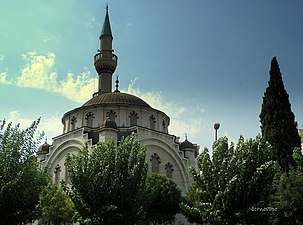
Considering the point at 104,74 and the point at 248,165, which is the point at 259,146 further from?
the point at 104,74

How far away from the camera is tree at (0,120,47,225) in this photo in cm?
1630

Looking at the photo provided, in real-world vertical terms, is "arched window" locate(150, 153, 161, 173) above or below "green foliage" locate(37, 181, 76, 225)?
above

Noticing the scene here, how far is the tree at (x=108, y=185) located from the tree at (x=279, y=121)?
27.7ft

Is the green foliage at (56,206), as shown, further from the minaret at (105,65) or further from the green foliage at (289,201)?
the minaret at (105,65)

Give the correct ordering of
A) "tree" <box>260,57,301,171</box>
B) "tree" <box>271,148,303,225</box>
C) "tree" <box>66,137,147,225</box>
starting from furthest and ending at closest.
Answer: "tree" <box>260,57,301,171</box> < "tree" <box>271,148,303,225</box> < "tree" <box>66,137,147,225</box>

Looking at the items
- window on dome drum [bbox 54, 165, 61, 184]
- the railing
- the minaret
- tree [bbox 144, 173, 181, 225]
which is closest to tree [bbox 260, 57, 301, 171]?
tree [bbox 144, 173, 181, 225]

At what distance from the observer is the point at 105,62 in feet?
148

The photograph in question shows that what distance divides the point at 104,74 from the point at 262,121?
26227 mm

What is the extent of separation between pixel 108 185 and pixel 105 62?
29.9 meters

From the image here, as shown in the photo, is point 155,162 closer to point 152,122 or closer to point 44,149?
point 152,122

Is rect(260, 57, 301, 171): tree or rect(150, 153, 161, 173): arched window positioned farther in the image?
rect(150, 153, 161, 173): arched window

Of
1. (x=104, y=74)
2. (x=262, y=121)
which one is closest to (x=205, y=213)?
(x=262, y=121)

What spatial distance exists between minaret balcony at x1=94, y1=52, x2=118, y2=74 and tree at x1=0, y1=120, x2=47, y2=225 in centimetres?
2755

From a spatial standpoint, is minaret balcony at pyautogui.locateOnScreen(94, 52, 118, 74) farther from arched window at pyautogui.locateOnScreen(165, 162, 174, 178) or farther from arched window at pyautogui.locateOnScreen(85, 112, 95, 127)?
arched window at pyautogui.locateOnScreen(165, 162, 174, 178)
